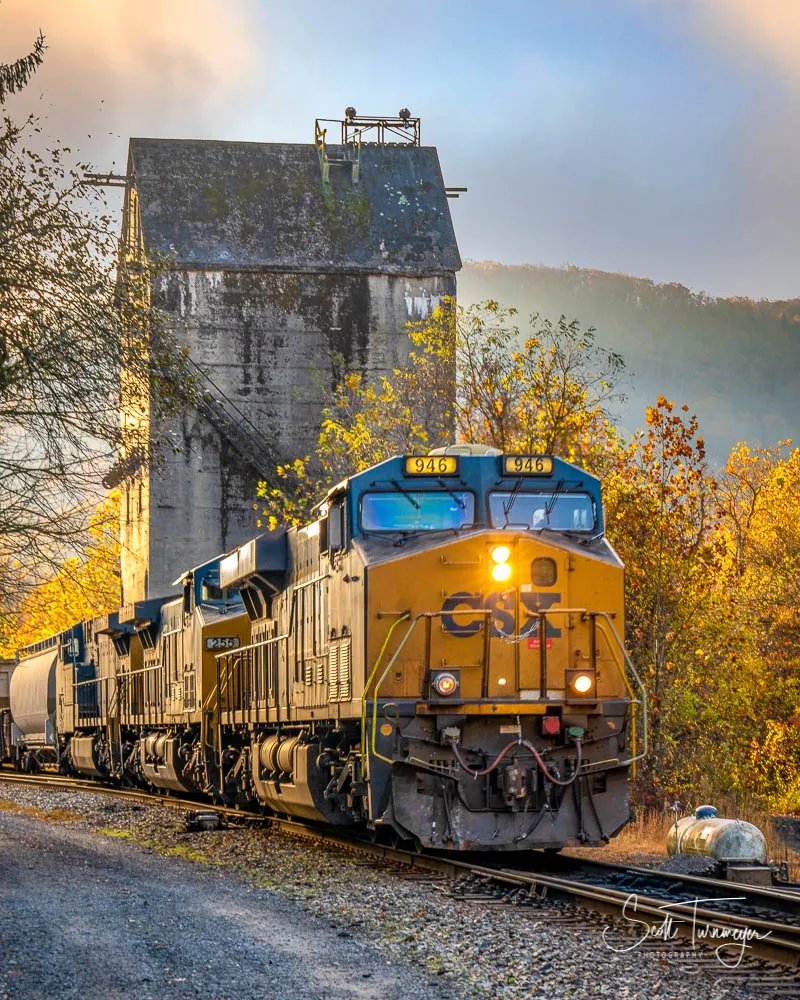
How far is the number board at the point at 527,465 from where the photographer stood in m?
12.8

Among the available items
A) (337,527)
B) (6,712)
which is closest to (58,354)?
(337,527)

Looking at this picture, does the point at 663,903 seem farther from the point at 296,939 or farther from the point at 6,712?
the point at 6,712

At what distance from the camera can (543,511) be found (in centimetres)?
1291

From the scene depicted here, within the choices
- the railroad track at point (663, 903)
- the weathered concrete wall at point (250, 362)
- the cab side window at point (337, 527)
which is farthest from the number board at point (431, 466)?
the weathered concrete wall at point (250, 362)

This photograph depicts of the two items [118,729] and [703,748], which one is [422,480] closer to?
[703,748]

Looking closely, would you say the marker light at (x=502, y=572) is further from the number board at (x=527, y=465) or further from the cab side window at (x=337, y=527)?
the cab side window at (x=337, y=527)

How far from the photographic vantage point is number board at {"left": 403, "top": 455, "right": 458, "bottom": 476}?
503 inches

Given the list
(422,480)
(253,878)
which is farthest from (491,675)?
(253,878)

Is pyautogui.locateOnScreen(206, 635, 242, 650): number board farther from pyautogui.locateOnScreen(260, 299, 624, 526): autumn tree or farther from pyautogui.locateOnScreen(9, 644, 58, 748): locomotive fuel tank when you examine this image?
pyautogui.locateOnScreen(9, 644, 58, 748): locomotive fuel tank

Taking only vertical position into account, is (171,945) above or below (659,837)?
above

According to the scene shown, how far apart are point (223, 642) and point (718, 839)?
885cm

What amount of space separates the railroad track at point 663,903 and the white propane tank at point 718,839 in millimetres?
1083

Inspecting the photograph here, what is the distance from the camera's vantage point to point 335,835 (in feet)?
50.5

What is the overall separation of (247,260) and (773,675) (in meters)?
18.1
